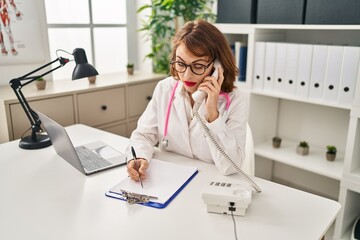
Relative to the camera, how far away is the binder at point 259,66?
2291 mm

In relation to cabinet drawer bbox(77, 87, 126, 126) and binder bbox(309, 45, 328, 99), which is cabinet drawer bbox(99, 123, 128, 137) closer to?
cabinet drawer bbox(77, 87, 126, 126)

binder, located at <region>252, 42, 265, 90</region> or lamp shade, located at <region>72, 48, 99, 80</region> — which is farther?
binder, located at <region>252, 42, 265, 90</region>

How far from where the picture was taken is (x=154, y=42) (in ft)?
9.61

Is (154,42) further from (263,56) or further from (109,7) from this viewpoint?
(263,56)

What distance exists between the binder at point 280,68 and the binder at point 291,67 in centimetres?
2

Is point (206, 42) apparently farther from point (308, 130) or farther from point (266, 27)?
point (308, 130)

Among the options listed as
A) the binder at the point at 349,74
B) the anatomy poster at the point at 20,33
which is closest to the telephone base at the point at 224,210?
the binder at the point at 349,74

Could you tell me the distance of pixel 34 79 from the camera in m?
1.69

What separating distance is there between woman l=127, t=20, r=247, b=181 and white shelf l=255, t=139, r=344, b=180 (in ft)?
3.03

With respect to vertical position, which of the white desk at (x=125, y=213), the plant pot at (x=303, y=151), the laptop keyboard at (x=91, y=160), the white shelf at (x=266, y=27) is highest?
the white shelf at (x=266, y=27)

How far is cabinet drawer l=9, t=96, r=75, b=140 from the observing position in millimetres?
2000

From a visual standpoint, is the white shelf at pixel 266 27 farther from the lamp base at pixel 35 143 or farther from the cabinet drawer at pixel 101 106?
the lamp base at pixel 35 143

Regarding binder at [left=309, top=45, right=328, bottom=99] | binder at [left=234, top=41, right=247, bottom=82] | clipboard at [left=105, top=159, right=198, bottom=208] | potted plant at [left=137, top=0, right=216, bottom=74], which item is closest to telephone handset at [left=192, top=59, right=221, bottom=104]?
clipboard at [left=105, top=159, right=198, bottom=208]

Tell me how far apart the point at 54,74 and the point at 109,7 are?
0.78 metres
